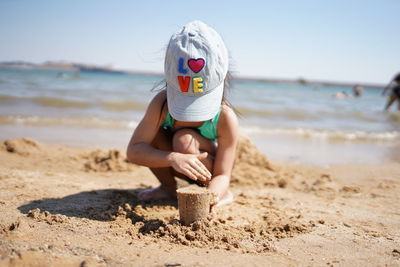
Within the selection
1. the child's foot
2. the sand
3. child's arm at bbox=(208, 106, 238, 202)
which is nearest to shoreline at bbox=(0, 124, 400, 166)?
the sand

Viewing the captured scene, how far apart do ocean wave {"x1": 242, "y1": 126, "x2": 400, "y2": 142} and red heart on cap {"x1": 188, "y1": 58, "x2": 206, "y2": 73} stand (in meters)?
4.48

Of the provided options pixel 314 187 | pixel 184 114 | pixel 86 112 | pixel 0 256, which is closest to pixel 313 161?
pixel 314 187

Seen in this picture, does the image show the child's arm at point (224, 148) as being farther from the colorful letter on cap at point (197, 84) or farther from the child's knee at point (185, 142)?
the colorful letter on cap at point (197, 84)

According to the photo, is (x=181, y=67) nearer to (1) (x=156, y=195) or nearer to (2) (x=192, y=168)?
(2) (x=192, y=168)

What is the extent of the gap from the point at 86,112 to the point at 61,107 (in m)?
0.86

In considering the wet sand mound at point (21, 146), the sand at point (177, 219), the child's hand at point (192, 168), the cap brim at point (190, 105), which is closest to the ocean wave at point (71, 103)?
the wet sand mound at point (21, 146)

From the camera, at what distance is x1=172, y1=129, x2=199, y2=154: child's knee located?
80.2 inches

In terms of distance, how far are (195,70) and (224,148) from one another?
0.58 m

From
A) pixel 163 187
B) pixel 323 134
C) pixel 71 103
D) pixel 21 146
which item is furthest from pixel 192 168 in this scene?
pixel 71 103

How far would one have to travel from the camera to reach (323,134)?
6422mm

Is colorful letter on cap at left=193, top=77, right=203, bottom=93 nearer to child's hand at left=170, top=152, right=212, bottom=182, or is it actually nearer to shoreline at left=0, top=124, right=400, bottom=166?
child's hand at left=170, top=152, right=212, bottom=182

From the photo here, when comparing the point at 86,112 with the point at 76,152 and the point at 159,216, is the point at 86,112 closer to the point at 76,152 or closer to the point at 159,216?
the point at 76,152

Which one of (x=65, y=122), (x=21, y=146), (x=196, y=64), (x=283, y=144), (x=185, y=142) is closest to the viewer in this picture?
(x=196, y=64)

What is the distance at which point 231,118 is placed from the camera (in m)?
2.07
